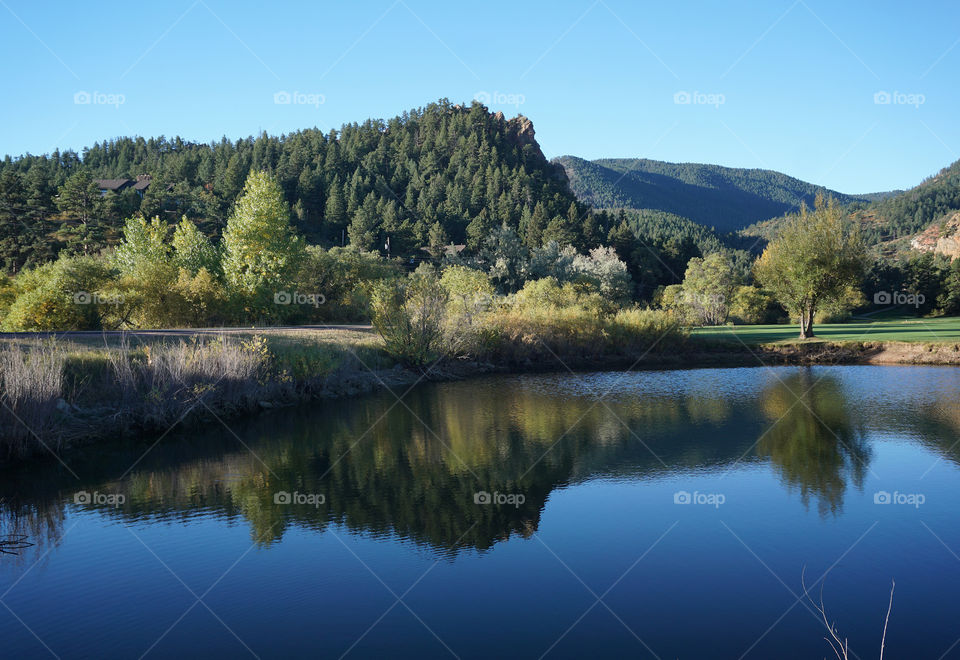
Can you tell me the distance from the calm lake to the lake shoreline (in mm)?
820

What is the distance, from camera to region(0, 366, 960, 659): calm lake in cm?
859

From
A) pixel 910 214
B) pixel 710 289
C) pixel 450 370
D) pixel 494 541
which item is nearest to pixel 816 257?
pixel 710 289

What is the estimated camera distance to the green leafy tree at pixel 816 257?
4162cm

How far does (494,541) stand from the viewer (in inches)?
464

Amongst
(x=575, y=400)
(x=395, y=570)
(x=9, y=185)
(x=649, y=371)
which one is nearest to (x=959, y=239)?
(x=649, y=371)

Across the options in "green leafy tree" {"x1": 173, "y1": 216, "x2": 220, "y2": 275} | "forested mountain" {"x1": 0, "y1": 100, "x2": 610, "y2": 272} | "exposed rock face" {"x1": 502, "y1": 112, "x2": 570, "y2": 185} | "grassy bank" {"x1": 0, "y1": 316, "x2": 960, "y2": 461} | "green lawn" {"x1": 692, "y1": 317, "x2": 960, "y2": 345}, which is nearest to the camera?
"grassy bank" {"x1": 0, "y1": 316, "x2": 960, "y2": 461}

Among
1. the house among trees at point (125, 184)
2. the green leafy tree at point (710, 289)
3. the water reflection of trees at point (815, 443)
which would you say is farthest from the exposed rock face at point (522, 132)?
the water reflection of trees at point (815, 443)

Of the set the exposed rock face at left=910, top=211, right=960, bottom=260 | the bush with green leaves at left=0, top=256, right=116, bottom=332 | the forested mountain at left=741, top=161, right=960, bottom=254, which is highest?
the forested mountain at left=741, top=161, right=960, bottom=254

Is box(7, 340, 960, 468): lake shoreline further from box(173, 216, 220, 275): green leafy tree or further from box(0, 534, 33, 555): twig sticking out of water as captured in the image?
box(173, 216, 220, 275): green leafy tree

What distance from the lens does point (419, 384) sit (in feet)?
104

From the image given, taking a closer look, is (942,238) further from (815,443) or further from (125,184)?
(125,184)

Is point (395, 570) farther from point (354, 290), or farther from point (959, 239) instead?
point (959, 239)

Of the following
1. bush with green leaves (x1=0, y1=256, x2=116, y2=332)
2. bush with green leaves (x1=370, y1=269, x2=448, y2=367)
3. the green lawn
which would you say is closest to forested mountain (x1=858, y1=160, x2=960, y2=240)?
the green lawn

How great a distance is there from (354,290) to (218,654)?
4334 centimetres
